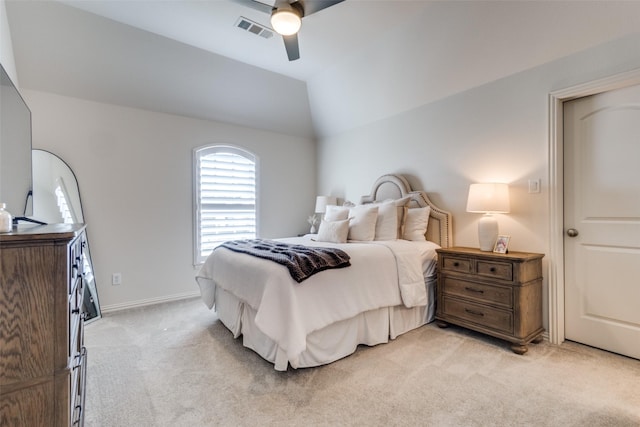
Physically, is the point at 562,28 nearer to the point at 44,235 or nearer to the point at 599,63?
the point at 599,63

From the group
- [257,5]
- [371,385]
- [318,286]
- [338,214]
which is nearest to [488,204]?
[338,214]

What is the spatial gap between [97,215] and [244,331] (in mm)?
2321

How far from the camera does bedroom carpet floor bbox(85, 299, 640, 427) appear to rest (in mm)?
1701

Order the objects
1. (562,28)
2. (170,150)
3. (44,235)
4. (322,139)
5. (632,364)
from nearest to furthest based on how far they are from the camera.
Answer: (44,235) < (632,364) < (562,28) < (170,150) < (322,139)

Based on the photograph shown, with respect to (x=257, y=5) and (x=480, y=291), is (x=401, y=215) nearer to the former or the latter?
(x=480, y=291)

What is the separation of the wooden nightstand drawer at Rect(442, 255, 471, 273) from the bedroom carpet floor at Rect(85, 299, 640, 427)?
0.61 metres

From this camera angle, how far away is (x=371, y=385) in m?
2.00

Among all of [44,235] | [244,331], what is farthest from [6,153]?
[244,331]

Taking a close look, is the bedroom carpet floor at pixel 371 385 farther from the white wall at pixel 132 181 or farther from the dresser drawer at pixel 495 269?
the white wall at pixel 132 181

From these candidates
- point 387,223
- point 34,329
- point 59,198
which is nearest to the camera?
point 34,329

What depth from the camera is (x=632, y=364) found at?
2.23 metres

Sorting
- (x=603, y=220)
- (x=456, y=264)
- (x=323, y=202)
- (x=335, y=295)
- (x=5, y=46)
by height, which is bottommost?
(x=335, y=295)

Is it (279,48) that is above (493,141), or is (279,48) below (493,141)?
above

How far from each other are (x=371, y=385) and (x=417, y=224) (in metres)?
1.90
